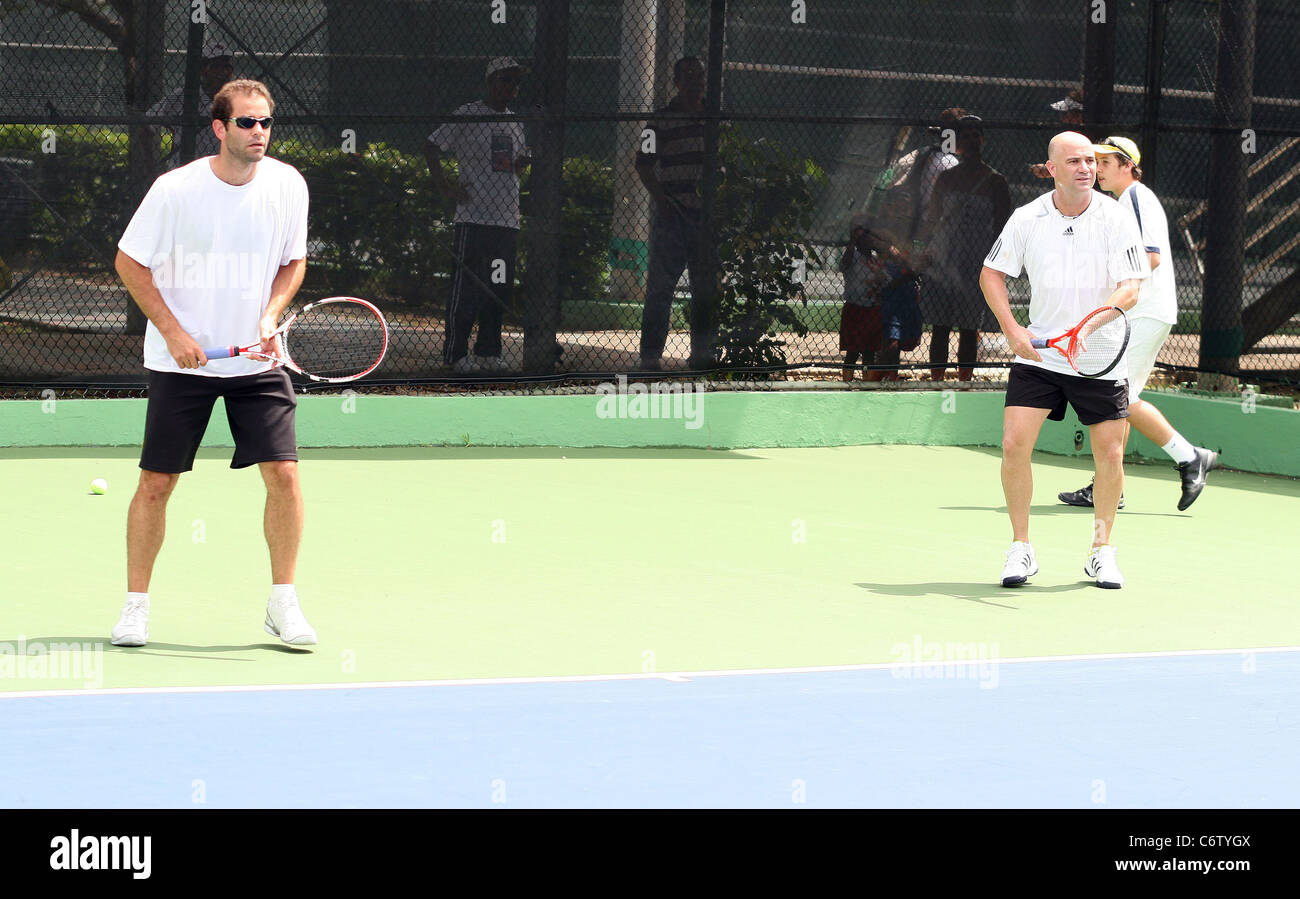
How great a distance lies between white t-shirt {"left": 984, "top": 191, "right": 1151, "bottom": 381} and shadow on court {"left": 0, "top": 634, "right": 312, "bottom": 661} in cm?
328

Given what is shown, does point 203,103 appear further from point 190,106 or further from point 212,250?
point 212,250

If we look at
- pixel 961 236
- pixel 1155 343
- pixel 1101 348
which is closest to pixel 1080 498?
pixel 1155 343

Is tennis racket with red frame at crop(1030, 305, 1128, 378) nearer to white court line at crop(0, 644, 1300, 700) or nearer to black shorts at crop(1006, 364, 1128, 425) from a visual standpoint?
black shorts at crop(1006, 364, 1128, 425)

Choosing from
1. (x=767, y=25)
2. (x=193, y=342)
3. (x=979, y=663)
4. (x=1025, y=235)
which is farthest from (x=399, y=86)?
(x=979, y=663)

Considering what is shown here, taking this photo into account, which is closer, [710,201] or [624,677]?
[624,677]

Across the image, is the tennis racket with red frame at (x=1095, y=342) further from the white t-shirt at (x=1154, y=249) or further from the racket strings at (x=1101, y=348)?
the white t-shirt at (x=1154, y=249)

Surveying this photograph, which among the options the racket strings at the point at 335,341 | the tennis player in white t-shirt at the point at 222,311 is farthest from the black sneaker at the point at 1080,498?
the tennis player in white t-shirt at the point at 222,311

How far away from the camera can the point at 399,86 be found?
11.2 m

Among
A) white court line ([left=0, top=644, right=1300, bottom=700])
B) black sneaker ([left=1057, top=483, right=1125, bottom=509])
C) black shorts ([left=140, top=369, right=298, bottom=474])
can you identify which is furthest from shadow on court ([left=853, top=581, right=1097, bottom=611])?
black shorts ([left=140, top=369, right=298, bottom=474])

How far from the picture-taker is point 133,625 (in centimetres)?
626

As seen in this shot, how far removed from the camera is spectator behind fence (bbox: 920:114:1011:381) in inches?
485

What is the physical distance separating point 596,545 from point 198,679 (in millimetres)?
2843

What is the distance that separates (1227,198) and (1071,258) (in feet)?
17.2
